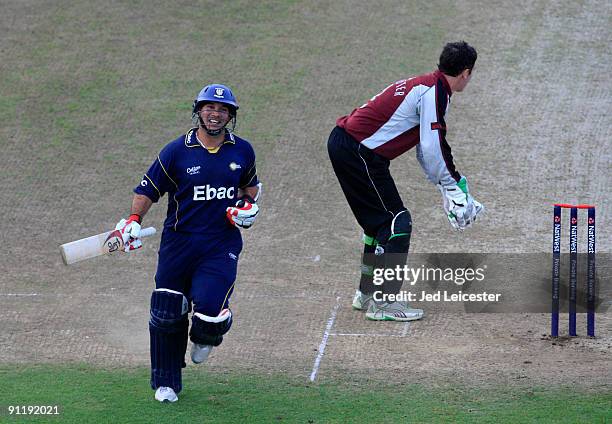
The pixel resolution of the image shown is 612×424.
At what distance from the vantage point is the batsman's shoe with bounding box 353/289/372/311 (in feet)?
27.1

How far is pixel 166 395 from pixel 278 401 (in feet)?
2.32

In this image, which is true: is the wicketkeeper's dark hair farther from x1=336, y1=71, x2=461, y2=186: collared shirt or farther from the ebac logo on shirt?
the ebac logo on shirt

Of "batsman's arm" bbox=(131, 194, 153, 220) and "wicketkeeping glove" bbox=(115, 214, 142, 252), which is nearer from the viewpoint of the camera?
"wicketkeeping glove" bbox=(115, 214, 142, 252)

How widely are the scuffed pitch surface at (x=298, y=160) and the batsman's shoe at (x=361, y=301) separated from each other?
0.11m

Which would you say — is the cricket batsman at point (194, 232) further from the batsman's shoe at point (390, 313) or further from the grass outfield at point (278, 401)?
the batsman's shoe at point (390, 313)

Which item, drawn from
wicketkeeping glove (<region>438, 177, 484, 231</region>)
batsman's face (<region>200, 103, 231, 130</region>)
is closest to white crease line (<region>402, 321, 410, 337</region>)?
wicketkeeping glove (<region>438, 177, 484, 231</region>)

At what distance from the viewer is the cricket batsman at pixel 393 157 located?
7.64m

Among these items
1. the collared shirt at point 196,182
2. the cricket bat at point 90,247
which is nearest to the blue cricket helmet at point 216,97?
the collared shirt at point 196,182

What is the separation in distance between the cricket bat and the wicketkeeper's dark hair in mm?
2783

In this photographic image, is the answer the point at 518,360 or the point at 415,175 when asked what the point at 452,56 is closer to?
the point at 518,360

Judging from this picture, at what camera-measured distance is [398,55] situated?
1335 centimetres

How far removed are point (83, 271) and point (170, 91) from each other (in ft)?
13.1

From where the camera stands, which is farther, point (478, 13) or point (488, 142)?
point (478, 13)

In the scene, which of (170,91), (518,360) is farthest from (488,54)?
(518,360)
